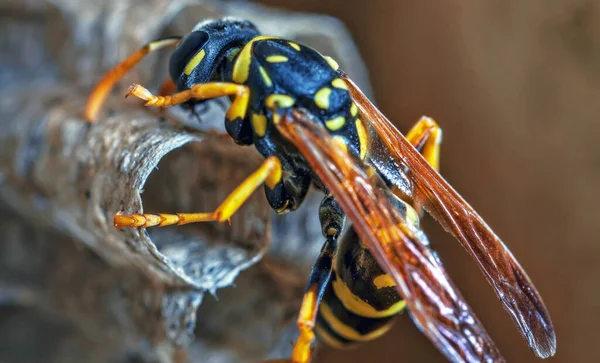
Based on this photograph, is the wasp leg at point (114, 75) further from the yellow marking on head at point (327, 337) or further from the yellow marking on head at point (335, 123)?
the yellow marking on head at point (327, 337)

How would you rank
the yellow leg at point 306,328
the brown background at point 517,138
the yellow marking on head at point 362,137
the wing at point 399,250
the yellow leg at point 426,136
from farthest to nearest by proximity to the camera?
1. the brown background at point 517,138
2. the yellow leg at point 426,136
3. the yellow marking on head at point 362,137
4. the yellow leg at point 306,328
5. the wing at point 399,250

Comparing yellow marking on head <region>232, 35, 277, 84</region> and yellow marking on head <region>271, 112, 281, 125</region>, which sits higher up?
yellow marking on head <region>232, 35, 277, 84</region>

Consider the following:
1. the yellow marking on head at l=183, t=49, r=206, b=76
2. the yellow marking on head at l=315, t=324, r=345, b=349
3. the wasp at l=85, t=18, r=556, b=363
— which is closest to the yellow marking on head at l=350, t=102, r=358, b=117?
the wasp at l=85, t=18, r=556, b=363

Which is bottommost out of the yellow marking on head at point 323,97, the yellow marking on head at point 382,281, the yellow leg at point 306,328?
the yellow leg at point 306,328

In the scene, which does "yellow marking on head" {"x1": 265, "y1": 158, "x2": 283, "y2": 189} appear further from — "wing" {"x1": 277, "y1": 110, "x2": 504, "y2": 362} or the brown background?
the brown background

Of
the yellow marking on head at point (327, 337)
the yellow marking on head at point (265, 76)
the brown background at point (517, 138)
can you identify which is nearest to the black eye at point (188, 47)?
the yellow marking on head at point (265, 76)

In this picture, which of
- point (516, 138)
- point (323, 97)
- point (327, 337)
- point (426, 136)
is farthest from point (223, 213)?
point (516, 138)
